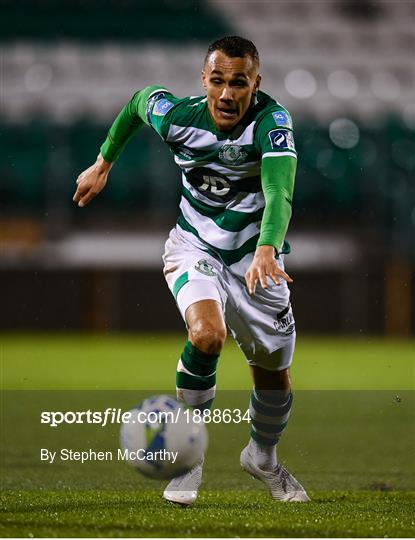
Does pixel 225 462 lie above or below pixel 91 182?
below

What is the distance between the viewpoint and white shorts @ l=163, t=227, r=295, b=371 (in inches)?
153

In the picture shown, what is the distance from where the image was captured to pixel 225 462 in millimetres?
5086

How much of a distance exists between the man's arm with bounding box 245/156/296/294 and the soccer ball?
535mm

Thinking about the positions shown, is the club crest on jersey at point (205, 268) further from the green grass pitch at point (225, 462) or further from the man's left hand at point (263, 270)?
the green grass pitch at point (225, 462)

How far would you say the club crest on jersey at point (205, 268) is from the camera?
3.83 m

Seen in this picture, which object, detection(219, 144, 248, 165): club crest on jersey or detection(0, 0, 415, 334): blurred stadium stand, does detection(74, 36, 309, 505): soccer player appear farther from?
detection(0, 0, 415, 334): blurred stadium stand

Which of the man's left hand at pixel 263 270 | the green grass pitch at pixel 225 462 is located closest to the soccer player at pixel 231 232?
the man's left hand at pixel 263 270

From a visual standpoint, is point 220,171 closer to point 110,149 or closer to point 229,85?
point 229,85

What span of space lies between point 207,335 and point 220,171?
70 centimetres

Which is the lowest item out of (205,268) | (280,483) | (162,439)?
(280,483)

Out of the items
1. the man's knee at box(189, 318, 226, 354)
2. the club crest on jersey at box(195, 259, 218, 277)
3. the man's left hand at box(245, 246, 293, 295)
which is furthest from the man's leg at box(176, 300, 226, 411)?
the man's left hand at box(245, 246, 293, 295)

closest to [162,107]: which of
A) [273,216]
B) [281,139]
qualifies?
[281,139]

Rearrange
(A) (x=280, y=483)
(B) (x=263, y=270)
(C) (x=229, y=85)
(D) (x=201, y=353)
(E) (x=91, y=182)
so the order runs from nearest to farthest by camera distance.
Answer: (B) (x=263, y=270) < (D) (x=201, y=353) < (C) (x=229, y=85) < (A) (x=280, y=483) < (E) (x=91, y=182)

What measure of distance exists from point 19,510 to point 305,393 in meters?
5.35
